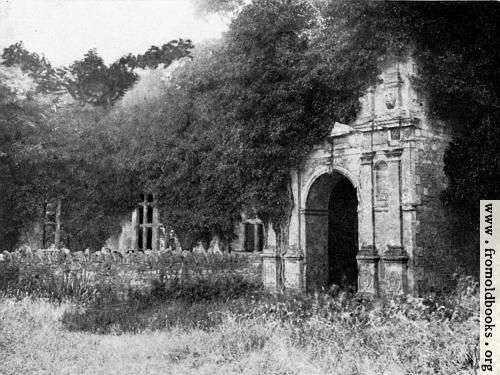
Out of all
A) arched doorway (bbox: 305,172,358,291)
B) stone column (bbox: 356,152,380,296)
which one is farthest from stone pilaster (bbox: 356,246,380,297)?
arched doorway (bbox: 305,172,358,291)

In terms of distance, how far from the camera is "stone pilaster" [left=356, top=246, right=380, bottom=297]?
10758 millimetres

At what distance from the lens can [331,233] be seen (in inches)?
509

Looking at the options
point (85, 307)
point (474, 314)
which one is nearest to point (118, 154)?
point (85, 307)

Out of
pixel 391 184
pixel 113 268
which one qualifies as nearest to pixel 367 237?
pixel 391 184

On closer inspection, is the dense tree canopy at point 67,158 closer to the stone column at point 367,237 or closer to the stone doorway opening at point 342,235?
the stone doorway opening at point 342,235

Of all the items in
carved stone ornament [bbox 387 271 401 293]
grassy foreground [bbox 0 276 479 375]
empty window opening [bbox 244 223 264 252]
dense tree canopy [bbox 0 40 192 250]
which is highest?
dense tree canopy [bbox 0 40 192 250]

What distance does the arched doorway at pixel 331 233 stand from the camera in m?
12.4

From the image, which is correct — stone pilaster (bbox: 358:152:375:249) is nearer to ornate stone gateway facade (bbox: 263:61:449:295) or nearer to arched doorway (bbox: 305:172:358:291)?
ornate stone gateway facade (bbox: 263:61:449:295)

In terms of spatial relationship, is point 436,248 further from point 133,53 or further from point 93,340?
point 133,53

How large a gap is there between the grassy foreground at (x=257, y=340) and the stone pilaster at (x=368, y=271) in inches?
54.7

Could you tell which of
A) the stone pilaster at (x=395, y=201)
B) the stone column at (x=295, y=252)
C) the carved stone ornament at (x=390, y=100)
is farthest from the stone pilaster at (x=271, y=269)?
the carved stone ornament at (x=390, y=100)

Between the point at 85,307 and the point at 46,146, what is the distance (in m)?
Result: 7.60

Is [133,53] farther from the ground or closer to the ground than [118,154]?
farther from the ground

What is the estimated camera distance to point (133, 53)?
15781 millimetres
